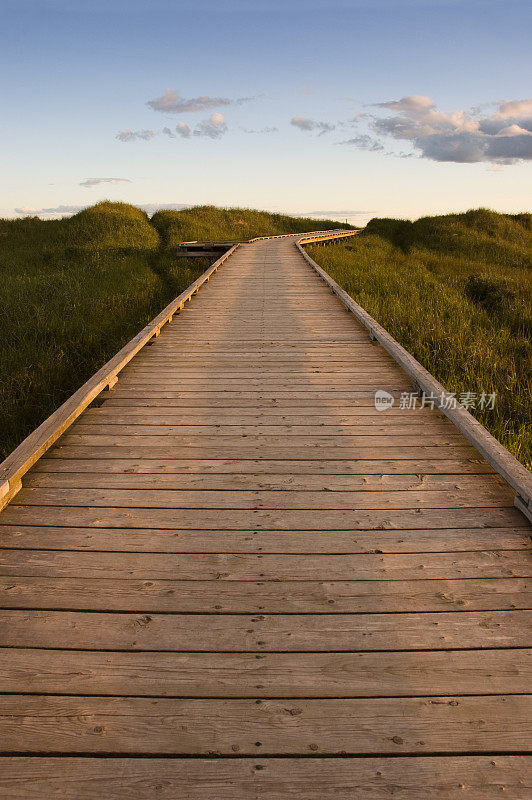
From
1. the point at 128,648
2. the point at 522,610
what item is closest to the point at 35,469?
the point at 128,648

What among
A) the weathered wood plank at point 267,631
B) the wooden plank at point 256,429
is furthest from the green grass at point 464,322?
the weathered wood plank at point 267,631

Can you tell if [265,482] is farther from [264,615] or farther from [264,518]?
[264,615]

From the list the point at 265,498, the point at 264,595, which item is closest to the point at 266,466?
the point at 265,498

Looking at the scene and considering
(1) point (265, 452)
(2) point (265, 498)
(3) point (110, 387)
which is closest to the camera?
(2) point (265, 498)

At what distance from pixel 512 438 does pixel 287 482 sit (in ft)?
8.30

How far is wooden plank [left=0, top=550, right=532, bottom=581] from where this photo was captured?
8.10 ft

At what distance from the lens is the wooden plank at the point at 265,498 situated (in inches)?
120

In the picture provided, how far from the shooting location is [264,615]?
2.23 meters

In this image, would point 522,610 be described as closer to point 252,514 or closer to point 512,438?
point 252,514

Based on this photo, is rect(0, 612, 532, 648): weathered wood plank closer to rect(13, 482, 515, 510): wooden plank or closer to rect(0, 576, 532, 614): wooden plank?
rect(0, 576, 532, 614): wooden plank

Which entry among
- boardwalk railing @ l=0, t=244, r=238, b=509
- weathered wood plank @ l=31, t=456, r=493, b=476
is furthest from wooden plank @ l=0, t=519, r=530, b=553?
weathered wood plank @ l=31, t=456, r=493, b=476

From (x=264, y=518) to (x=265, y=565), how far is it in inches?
16.0

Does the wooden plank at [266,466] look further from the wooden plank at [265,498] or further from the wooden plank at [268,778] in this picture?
the wooden plank at [268,778]

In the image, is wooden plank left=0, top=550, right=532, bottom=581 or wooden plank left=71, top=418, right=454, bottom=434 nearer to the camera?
wooden plank left=0, top=550, right=532, bottom=581
